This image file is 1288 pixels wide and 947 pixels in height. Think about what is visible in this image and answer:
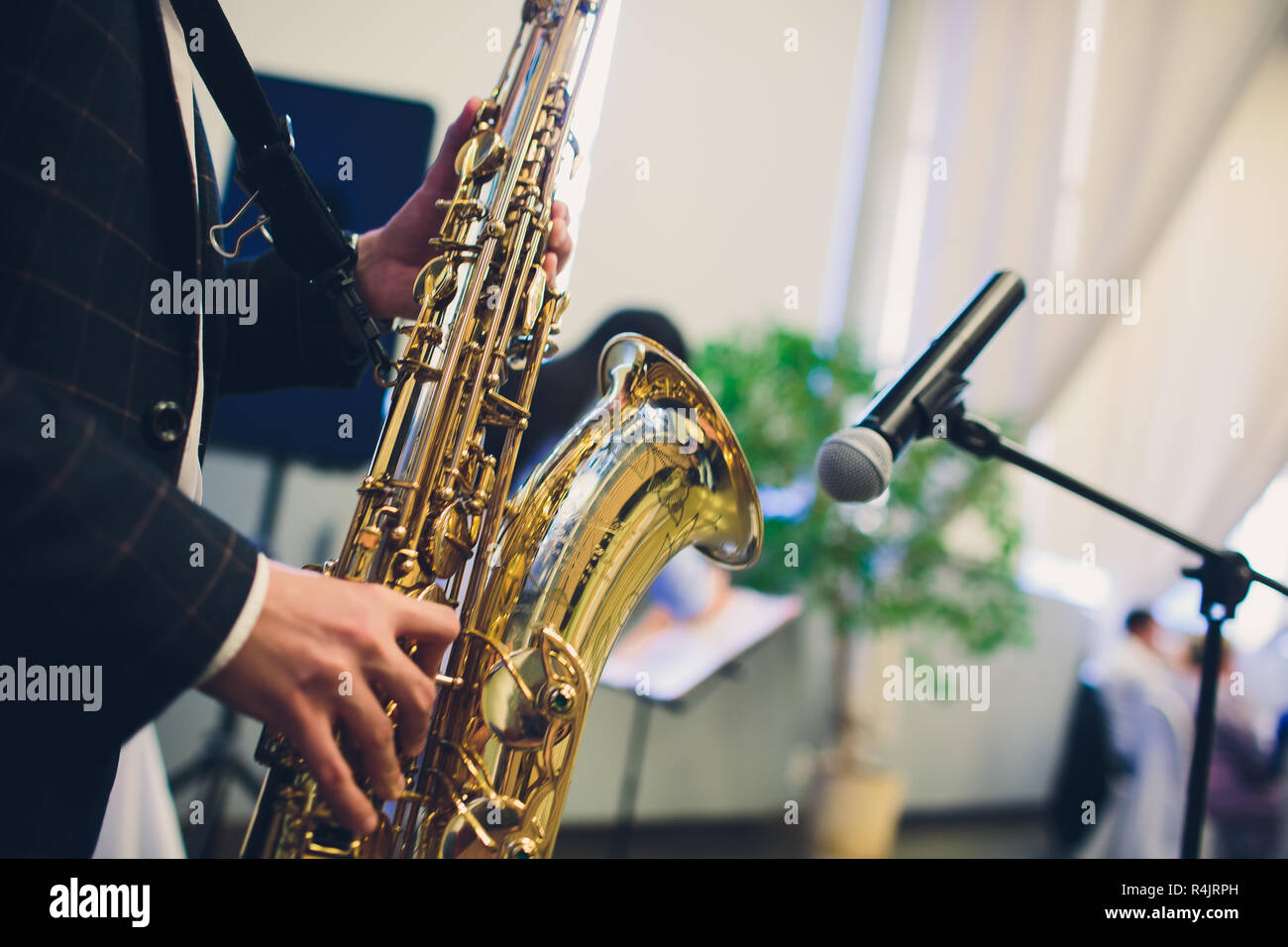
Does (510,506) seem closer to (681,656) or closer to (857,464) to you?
(857,464)

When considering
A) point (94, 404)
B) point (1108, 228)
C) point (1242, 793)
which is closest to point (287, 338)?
point (94, 404)

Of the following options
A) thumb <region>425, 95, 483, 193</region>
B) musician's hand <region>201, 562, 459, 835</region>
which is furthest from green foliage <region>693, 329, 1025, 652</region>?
musician's hand <region>201, 562, 459, 835</region>

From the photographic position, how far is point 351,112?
1903mm

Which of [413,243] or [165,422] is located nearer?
[165,422]

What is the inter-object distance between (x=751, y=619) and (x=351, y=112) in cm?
190

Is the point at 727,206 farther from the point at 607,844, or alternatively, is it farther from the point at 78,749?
the point at 78,749

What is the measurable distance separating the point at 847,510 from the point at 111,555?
306 cm

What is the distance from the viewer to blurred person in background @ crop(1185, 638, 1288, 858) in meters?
3.63

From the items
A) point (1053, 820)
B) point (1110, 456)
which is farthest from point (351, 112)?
point (1053, 820)

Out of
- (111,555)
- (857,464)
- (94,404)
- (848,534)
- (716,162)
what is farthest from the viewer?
(716,162)

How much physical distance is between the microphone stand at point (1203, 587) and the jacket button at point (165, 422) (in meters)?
0.91

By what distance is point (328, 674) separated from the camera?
63 centimetres

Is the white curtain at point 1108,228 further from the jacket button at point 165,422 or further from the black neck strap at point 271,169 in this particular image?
the jacket button at point 165,422

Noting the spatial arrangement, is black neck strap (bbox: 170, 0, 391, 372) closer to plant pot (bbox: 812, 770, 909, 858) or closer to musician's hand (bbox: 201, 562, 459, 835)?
musician's hand (bbox: 201, 562, 459, 835)
